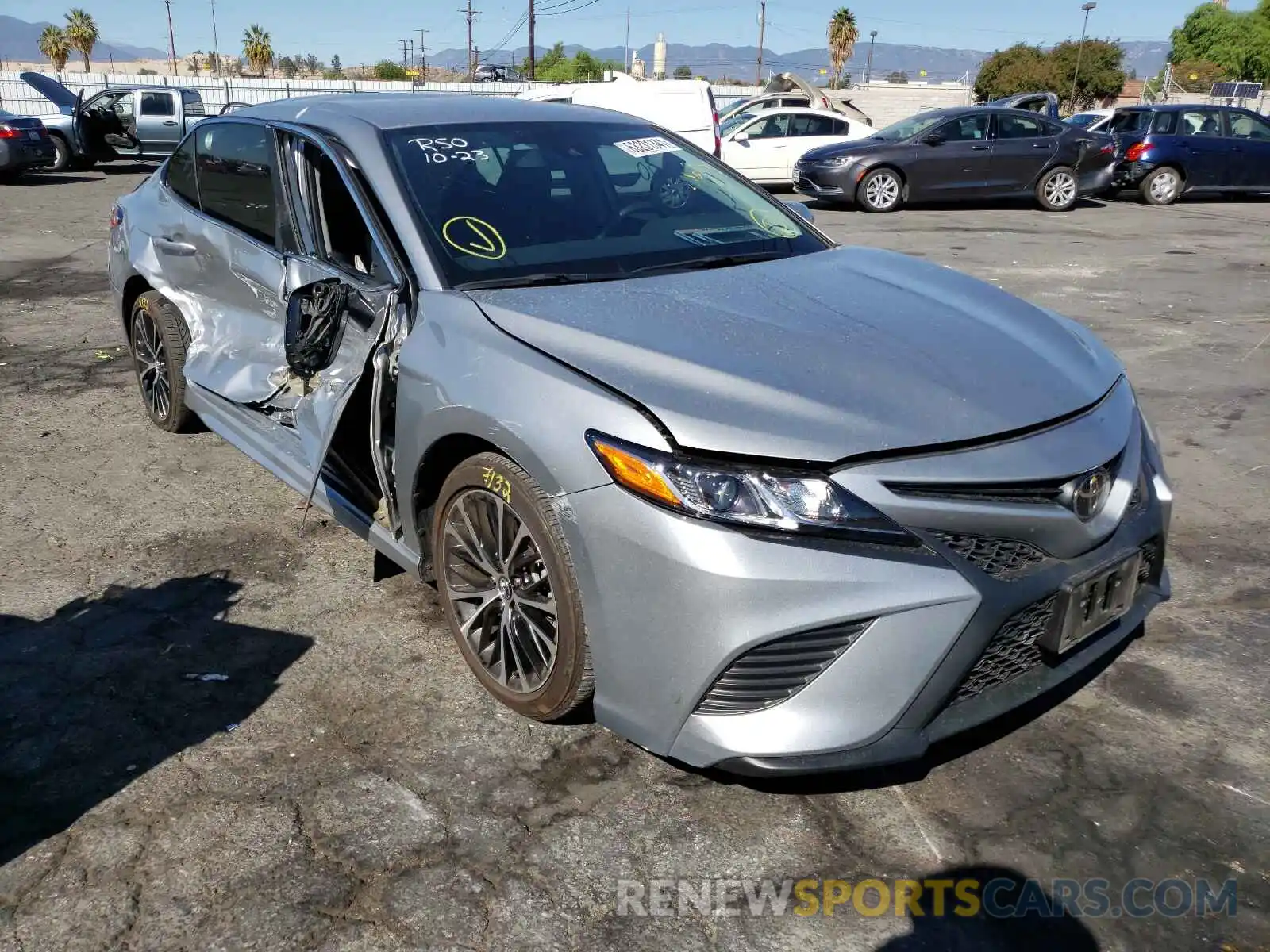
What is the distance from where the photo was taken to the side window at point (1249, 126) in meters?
17.4

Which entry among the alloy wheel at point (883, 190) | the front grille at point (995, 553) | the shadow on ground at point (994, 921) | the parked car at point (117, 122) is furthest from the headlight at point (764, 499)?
the parked car at point (117, 122)

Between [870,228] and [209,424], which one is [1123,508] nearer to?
[209,424]

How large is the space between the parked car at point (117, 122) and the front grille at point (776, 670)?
20866 mm

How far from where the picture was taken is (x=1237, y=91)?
43.0 m

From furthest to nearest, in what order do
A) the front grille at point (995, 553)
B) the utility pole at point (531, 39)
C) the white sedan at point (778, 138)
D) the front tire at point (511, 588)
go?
1. the utility pole at point (531, 39)
2. the white sedan at point (778, 138)
3. the front tire at point (511, 588)
4. the front grille at point (995, 553)

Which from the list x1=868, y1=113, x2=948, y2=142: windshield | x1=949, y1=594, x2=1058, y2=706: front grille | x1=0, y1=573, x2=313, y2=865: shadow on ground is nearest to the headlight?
x1=949, y1=594, x2=1058, y2=706: front grille

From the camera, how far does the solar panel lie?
4272 cm

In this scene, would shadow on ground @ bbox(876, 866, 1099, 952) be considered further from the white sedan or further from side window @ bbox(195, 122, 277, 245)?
the white sedan

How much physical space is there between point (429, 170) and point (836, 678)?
216cm

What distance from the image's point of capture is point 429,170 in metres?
3.50

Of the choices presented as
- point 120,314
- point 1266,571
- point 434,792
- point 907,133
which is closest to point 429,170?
point 434,792

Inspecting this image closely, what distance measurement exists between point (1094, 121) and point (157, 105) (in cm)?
1837

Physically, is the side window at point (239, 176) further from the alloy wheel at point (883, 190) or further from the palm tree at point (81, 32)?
the palm tree at point (81, 32)

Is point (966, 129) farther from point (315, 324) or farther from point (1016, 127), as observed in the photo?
point (315, 324)
